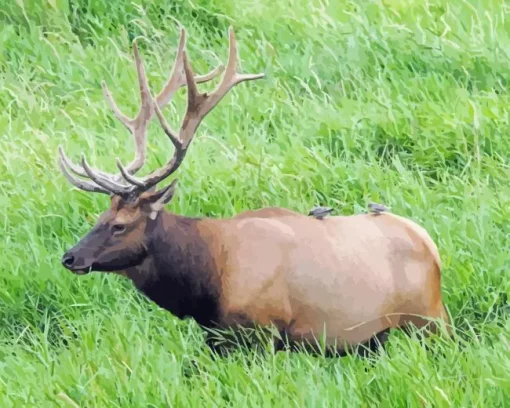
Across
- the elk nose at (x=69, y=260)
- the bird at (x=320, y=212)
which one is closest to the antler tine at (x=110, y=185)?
the elk nose at (x=69, y=260)

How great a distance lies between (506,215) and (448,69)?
1934mm

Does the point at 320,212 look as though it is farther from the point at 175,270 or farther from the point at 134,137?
the point at 134,137

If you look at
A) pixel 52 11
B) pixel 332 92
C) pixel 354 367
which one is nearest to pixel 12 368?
pixel 354 367

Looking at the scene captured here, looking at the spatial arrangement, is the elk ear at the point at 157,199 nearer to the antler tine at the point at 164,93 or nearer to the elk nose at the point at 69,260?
the antler tine at the point at 164,93

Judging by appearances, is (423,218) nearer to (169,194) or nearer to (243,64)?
(169,194)

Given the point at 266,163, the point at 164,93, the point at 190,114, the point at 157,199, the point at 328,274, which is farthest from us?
the point at 266,163

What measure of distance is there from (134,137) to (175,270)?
58 cm

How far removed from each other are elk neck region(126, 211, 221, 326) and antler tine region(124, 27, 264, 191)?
147 millimetres

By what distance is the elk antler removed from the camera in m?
3.75

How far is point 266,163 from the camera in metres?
5.25

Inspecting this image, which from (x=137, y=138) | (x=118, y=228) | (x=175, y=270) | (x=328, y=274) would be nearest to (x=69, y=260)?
(x=118, y=228)

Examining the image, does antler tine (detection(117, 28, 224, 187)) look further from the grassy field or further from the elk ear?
the grassy field

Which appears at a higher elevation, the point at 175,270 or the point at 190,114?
the point at 190,114

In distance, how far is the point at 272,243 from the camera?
372 centimetres
